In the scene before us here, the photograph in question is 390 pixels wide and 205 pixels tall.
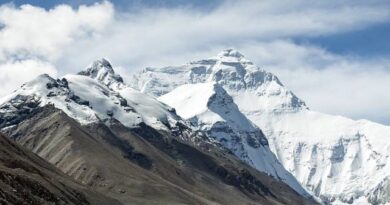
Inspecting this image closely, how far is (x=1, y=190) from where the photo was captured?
199 meters

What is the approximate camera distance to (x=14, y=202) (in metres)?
198

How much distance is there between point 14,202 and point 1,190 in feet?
13.6
